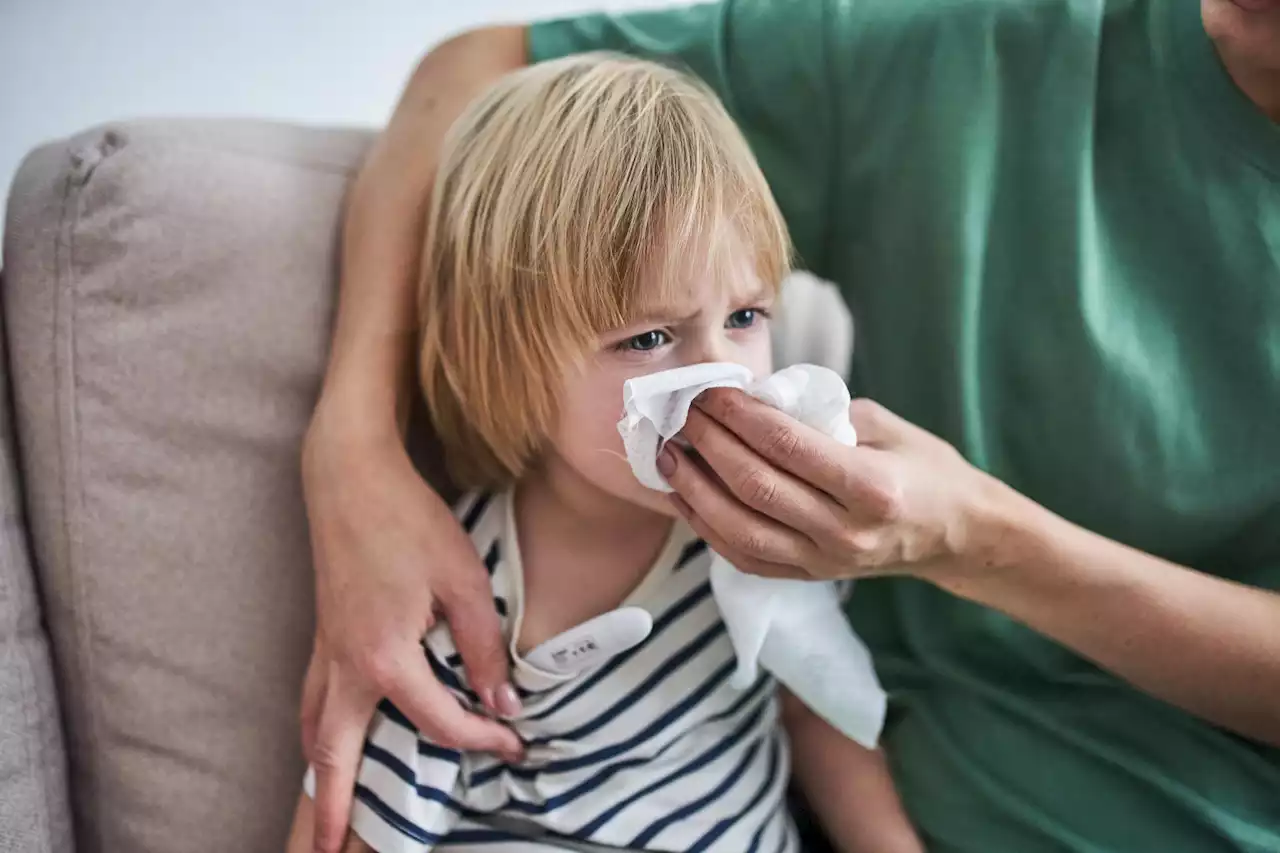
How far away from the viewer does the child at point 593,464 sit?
2.13 ft

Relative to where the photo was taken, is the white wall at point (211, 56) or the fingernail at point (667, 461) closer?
the fingernail at point (667, 461)

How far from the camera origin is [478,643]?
0.70m

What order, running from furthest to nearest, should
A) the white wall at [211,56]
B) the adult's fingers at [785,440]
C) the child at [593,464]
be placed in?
the white wall at [211,56], the child at [593,464], the adult's fingers at [785,440]

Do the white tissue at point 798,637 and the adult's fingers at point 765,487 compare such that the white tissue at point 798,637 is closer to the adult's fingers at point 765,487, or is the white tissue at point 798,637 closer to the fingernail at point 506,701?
the adult's fingers at point 765,487

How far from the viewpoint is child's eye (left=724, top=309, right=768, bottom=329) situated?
27.0 inches

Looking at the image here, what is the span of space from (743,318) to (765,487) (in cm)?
19

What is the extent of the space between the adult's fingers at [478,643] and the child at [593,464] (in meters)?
0.02

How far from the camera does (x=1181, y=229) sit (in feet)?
2.31

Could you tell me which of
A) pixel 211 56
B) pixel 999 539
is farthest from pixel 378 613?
pixel 211 56

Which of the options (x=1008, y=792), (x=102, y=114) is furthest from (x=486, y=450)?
(x=102, y=114)

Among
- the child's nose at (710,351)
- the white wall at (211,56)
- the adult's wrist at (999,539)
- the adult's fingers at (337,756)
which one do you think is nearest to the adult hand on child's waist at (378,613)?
the adult's fingers at (337,756)

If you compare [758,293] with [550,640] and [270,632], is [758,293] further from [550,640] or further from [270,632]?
[270,632]

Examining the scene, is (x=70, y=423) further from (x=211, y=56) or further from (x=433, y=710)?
(x=211, y=56)

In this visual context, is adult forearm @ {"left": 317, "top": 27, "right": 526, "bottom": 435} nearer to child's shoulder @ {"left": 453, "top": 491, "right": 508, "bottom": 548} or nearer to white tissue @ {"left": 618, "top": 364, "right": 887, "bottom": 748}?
child's shoulder @ {"left": 453, "top": 491, "right": 508, "bottom": 548}
